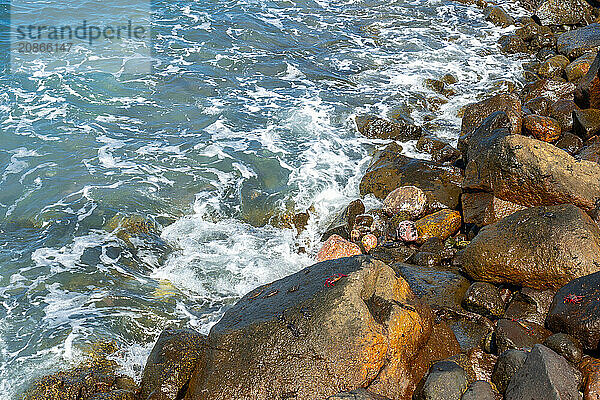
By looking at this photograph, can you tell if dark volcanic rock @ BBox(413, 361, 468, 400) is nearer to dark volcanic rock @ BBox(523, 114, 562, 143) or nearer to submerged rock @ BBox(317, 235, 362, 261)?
submerged rock @ BBox(317, 235, 362, 261)

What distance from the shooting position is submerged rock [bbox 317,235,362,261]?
938 cm

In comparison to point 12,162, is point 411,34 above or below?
above

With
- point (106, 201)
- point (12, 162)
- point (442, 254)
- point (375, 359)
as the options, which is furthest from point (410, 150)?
point (12, 162)

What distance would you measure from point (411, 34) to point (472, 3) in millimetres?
5091

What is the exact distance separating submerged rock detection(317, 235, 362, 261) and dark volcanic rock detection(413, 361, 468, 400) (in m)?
3.86

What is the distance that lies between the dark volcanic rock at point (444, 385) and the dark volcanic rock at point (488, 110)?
748cm

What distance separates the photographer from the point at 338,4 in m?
22.5

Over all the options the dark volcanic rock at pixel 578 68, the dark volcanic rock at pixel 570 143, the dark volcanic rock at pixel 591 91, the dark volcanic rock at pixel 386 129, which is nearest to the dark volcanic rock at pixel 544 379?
the dark volcanic rock at pixel 570 143

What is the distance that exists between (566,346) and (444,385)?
156 centimetres

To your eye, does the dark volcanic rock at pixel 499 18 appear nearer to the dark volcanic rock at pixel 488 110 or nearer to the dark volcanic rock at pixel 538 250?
the dark volcanic rock at pixel 488 110

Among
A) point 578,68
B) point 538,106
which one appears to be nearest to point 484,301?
point 538,106

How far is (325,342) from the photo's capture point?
5.36 meters

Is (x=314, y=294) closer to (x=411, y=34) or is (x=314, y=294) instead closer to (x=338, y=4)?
(x=411, y=34)

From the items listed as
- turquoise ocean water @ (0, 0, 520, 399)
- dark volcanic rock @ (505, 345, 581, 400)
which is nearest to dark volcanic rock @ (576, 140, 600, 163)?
turquoise ocean water @ (0, 0, 520, 399)
